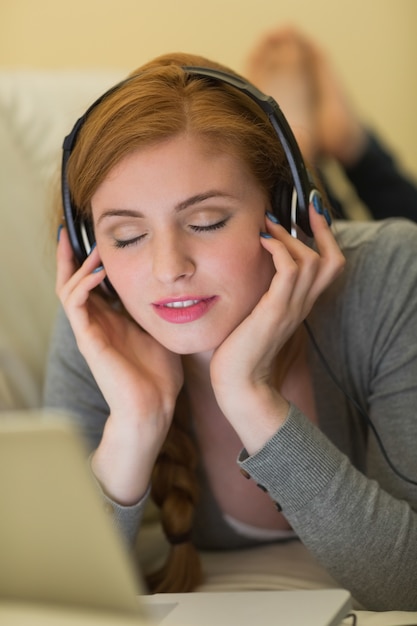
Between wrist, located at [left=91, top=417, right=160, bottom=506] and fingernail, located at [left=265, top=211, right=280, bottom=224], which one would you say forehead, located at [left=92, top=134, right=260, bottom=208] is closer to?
fingernail, located at [left=265, top=211, right=280, bottom=224]

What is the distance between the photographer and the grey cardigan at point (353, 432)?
90 cm

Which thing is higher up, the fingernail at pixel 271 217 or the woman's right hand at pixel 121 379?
the fingernail at pixel 271 217

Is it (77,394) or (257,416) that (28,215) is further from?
(257,416)

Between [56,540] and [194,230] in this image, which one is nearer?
[56,540]

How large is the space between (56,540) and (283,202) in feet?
1.85

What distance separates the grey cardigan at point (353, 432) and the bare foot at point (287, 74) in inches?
51.9

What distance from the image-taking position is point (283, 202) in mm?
985

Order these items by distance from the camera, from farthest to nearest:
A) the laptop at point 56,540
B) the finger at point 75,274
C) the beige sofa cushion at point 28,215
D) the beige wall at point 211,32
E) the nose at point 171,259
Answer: the beige wall at point 211,32
the beige sofa cushion at point 28,215
the finger at point 75,274
the nose at point 171,259
the laptop at point 56,540

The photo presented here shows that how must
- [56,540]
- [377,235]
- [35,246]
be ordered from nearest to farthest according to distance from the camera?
[56,540] → [377,235] → [35,246]

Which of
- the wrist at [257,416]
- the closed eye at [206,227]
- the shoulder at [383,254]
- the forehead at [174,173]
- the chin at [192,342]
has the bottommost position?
the wrist at [257,416]

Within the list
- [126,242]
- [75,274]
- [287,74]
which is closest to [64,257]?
[75,274]

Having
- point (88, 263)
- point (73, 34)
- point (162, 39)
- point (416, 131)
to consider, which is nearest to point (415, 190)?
point (416, 131)

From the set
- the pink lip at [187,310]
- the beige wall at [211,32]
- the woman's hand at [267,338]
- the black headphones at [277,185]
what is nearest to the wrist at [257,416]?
the woman's hand at [267,338]

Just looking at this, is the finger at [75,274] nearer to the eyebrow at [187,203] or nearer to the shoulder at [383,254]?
the eyebrow at [187,203]
